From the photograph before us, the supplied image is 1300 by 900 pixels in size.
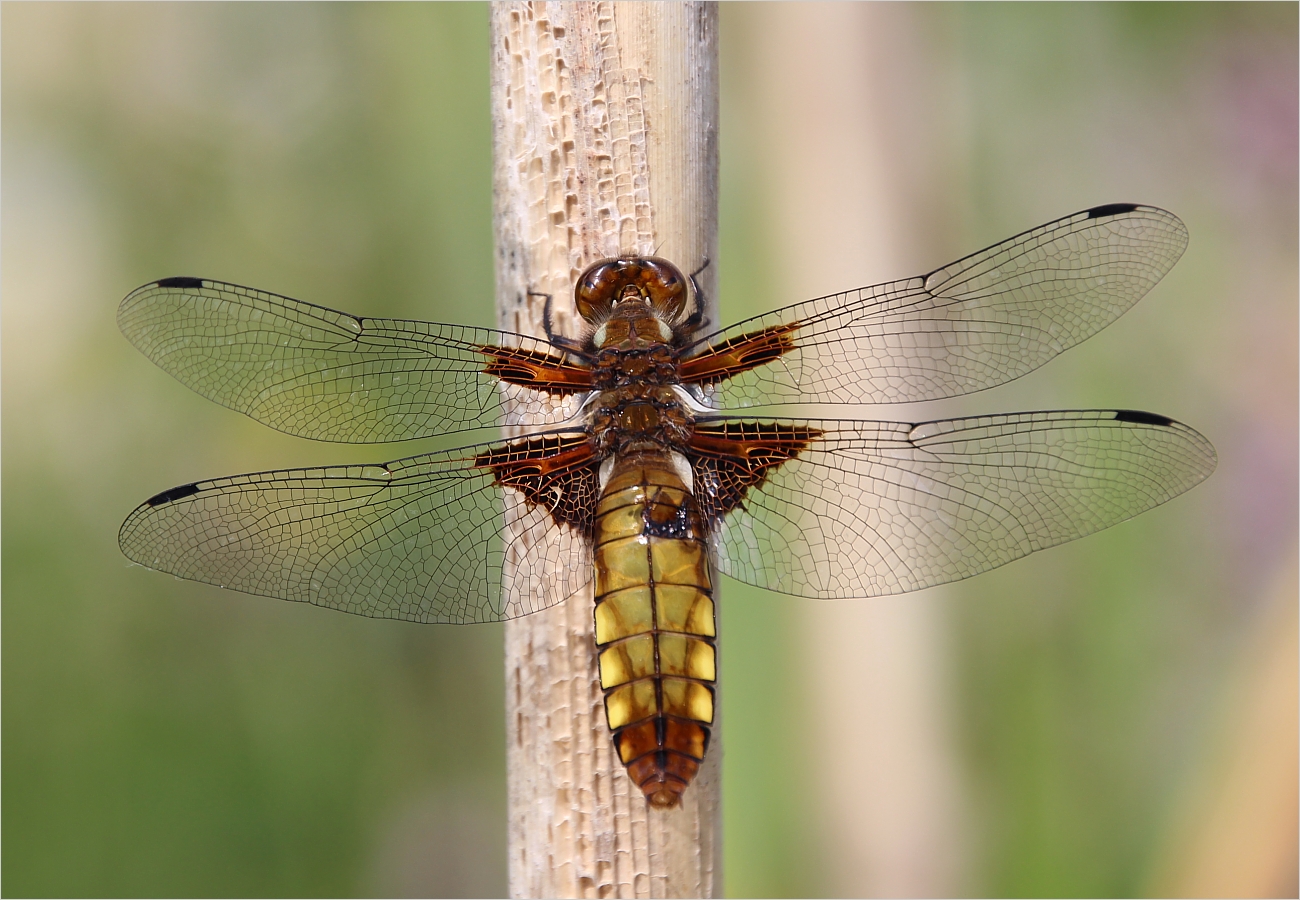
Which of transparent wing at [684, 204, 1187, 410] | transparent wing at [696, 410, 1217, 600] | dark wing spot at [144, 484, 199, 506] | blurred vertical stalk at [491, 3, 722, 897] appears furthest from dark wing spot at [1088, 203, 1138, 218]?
dark wing spot at [144, 484, 199, 506]

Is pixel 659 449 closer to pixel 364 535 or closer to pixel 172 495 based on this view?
pixel 364 535

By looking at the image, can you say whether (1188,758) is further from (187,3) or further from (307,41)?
(187,3)

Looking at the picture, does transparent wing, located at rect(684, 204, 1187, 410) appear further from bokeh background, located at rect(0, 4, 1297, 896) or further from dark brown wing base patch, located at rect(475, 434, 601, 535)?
bokeh background, located at rect(0, 4, 1297, 896)

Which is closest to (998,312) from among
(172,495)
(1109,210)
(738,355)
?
(1109,210)

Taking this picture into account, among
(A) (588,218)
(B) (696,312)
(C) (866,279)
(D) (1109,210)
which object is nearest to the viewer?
(A) (588,218)

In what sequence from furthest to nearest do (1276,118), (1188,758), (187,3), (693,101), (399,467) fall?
(1276,118) → (1188,758) → (187,3) → (399,467) → (693,101)

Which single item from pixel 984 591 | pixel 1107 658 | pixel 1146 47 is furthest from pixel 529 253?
pixel 1146 47
